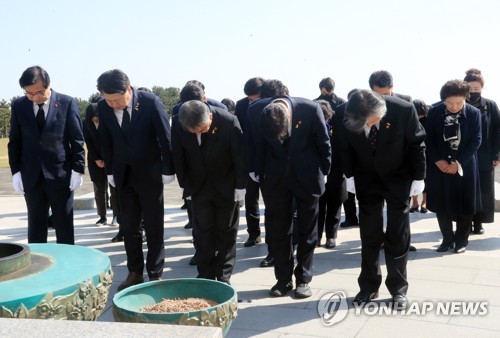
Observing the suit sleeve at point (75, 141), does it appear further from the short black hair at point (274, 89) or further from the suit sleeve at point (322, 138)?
the suit sleeve at point (322, 138)

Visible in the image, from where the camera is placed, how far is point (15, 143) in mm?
5453

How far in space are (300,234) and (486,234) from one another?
3429 millimetres

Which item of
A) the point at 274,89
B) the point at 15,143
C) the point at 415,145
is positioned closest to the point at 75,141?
the point at 15,143

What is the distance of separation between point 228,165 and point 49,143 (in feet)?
5.27

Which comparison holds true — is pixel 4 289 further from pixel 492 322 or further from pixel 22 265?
pixel 492 322

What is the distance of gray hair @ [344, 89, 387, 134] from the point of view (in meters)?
4.16

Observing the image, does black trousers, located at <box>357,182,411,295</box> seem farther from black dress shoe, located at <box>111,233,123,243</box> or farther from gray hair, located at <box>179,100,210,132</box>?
black dress shoe, located at <box>111,233,123,243</box>

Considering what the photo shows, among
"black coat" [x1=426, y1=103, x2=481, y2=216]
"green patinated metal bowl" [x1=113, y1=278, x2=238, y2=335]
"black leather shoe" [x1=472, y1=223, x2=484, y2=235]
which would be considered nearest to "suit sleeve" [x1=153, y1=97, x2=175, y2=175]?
"green patinated metal bowl" [x1=113, y1=278, x2=238, y2=335]

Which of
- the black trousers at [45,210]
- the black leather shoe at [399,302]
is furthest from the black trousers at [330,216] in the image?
the black trousers at [45,210]

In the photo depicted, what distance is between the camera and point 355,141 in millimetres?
4523

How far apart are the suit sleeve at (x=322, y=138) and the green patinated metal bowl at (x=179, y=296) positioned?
1744 mm

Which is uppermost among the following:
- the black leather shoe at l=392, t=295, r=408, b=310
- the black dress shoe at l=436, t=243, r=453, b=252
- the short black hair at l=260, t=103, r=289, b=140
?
the short black hair at l=260, t=103, r=289, b=140

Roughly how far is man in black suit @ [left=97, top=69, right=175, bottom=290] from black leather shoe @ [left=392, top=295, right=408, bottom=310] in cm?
197

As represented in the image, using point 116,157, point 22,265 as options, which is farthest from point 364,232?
point 22,265
